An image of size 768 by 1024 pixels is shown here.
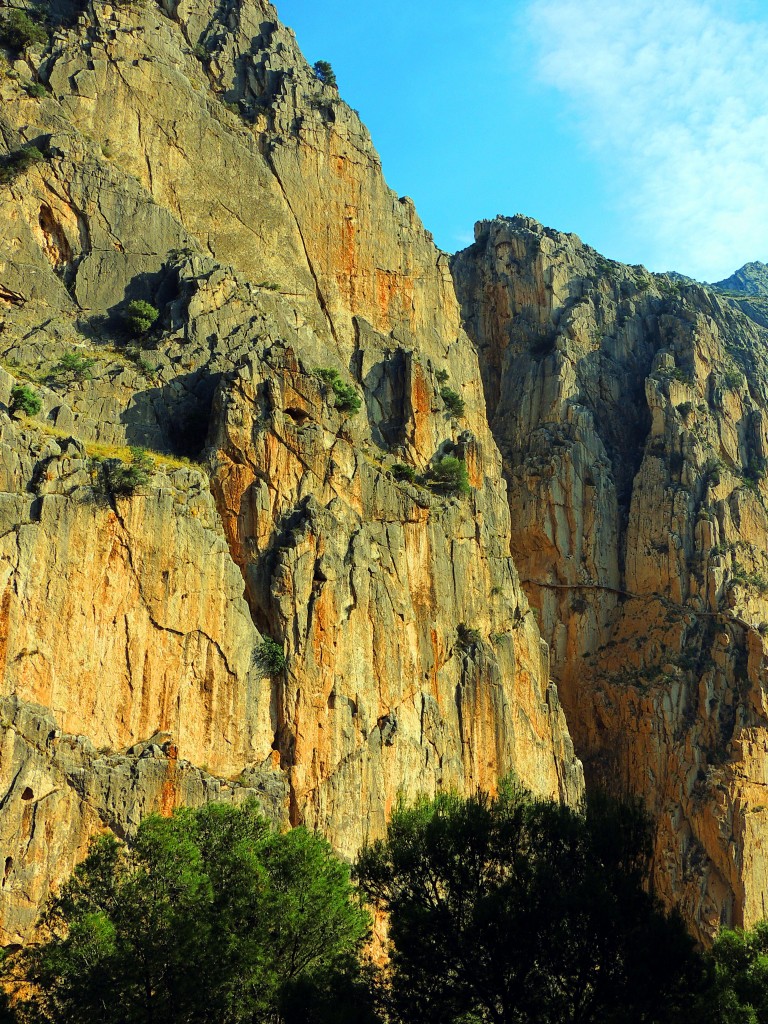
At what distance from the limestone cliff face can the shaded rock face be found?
466 inches

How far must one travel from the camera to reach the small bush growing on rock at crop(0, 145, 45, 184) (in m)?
58.0

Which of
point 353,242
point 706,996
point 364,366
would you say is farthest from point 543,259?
point 706,996

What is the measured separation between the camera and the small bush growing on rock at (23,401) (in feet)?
158

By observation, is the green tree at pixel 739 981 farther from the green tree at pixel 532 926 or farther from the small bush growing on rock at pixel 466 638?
the small bush growing on rock at pixel 466 638

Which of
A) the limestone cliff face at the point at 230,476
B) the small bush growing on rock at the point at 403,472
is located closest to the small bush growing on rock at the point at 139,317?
the limestone cliff face at the point at 230,476

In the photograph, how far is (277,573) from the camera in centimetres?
5122

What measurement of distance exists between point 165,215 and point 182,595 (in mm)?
25802

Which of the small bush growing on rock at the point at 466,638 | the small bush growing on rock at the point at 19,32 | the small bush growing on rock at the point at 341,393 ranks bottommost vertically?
the small bush growing on rock at the point at 466,638

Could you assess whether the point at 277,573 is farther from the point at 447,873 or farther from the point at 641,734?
the point at 641,734

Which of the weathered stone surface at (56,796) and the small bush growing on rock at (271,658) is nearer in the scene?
the weathered stone surface at (56,796)

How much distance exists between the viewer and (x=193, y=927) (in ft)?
105

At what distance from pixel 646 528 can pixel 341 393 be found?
34.0m

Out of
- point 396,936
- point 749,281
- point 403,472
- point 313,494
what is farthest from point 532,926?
point 749,281

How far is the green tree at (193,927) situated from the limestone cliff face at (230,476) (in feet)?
19.8
